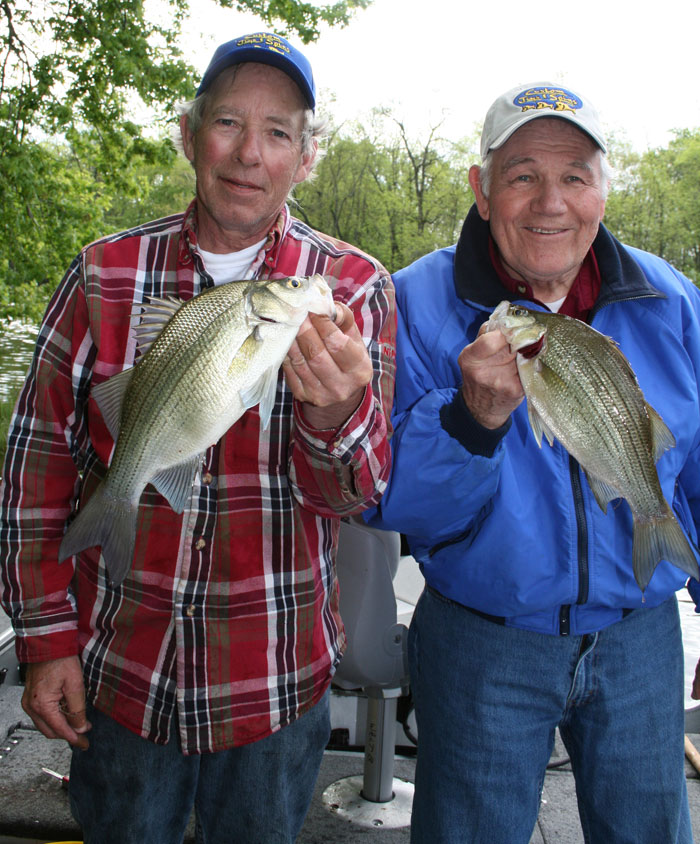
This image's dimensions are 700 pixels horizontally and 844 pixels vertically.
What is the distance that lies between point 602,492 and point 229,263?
4.32ft

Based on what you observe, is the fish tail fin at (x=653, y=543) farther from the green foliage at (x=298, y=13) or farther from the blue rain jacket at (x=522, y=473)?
the green foliage at (x=298, y=13)

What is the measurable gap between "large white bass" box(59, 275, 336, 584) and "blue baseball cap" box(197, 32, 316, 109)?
2.72ft

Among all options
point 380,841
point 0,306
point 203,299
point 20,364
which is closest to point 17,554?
point 203,299

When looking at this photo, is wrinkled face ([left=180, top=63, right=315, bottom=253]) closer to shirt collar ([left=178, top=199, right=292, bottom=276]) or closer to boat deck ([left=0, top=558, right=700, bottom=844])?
shirt collar ([left=178, top=199, right=292, bottom=276])

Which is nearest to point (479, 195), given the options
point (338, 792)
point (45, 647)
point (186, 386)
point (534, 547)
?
point (534, 547)

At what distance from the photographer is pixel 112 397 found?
6.37ft

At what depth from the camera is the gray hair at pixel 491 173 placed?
2508 mm

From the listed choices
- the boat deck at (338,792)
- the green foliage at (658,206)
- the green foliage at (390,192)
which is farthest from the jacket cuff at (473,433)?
the green foliage at (658,206)

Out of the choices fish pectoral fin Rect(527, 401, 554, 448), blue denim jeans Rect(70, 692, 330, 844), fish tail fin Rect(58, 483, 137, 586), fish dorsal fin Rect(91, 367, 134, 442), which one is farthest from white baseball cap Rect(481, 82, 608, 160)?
blue denim jeans Rect(70, 692, 330, 844)

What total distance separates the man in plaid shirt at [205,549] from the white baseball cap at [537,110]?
2.16ft

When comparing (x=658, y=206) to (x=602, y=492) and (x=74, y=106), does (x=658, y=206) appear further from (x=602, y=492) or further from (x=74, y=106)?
(x=602, y=492)

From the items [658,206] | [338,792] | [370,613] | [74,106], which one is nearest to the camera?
[370,613]

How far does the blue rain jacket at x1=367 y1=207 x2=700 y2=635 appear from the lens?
7.25 feet

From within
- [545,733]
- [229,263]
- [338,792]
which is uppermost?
[229,263]
